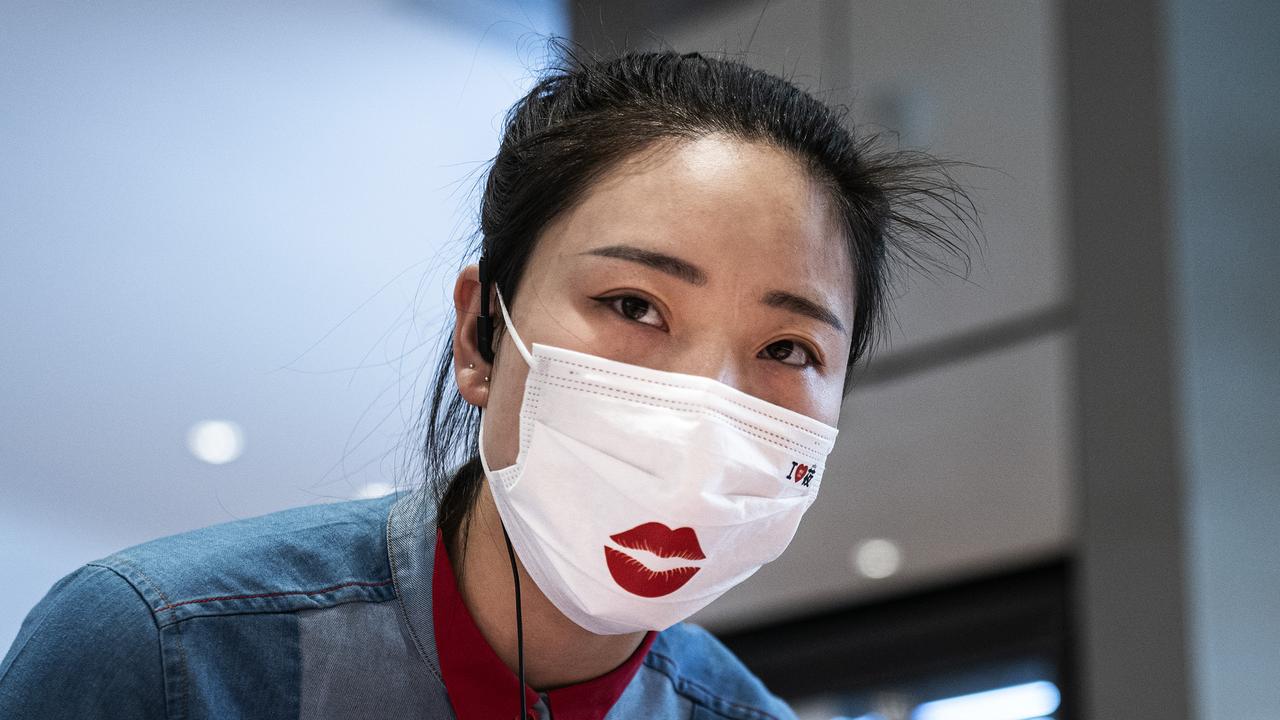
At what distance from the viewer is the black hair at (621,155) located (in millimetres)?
1300

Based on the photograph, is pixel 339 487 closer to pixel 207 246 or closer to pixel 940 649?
pixel 207 246

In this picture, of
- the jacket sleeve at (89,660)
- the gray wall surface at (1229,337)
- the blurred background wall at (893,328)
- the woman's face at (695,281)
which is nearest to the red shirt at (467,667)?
the woman's face at (695,281)

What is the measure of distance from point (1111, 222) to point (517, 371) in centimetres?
179

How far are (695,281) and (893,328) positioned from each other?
6.35 ft

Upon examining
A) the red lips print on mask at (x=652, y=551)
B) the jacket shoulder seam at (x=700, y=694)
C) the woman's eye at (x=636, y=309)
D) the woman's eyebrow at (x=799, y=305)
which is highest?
the woman's eyebrow at (x=799, y=305)

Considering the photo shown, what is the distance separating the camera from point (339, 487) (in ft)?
6.46

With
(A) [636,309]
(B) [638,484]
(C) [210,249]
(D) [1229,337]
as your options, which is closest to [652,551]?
(B) [638,484]

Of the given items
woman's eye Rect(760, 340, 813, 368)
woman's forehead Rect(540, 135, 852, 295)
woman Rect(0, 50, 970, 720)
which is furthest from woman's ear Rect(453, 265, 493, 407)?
woman's eye Rect(760, 340, 813, 368)

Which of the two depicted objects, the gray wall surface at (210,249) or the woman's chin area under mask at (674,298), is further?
the gray wall surface at (210,249)

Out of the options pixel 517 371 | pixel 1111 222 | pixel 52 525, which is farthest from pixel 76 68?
pixel 1111 222

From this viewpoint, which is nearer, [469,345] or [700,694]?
[469,345]

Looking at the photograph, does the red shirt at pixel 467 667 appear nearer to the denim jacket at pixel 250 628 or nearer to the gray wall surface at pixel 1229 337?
the denim jacket at pixel 250 628

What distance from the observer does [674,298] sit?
120cm

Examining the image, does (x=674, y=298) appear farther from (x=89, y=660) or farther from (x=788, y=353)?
(x=89, y=660)
